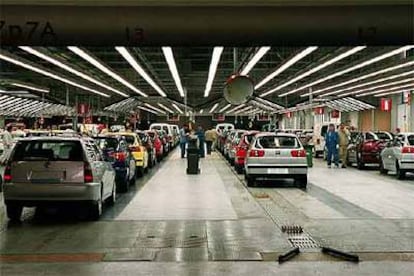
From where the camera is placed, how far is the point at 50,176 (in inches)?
452

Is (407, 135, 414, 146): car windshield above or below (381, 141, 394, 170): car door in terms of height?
above

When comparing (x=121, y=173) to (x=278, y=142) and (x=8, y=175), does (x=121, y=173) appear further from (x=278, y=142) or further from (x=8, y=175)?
(x=8, y=175)

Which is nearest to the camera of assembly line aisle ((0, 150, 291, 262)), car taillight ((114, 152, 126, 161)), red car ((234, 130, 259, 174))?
assembly line aisle ((0, 150, 291, 262))

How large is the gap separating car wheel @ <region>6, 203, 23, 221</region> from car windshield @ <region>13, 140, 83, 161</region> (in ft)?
2.80

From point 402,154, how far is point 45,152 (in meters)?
13.0

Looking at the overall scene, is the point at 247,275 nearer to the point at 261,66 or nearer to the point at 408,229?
the point at 408,229

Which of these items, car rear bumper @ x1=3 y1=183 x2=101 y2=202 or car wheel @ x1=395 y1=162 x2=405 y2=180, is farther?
car wheel @ x1=395 y1=162 x2=405 y2=180

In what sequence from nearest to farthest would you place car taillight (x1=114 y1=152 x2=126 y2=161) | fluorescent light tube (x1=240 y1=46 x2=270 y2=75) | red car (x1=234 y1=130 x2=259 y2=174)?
car taillight (x1=114 y1=152 x2=126 y2=161), fluorescent light tube (x1=240 y1=46 x2=270 y2=75), red car (x1=234 y1=130 x2=259 y2=174)

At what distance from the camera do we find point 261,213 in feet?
43.3

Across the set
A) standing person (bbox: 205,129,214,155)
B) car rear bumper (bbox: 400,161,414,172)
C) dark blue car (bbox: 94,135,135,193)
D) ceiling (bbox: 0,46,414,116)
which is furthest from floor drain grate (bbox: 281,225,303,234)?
standing person (bbox: 205,129,214,155)

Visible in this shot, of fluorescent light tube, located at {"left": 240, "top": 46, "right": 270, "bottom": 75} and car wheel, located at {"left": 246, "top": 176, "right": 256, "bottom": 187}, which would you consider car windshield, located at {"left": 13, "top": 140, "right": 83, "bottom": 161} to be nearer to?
fluorescent light tube, located at {"left": 240, "top": 46, "right": 270, "bottom": 75}

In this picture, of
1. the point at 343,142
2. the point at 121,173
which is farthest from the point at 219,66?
the point at 121,173

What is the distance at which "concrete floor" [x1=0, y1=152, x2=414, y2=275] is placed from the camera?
815 cm

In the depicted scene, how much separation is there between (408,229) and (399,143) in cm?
1086
